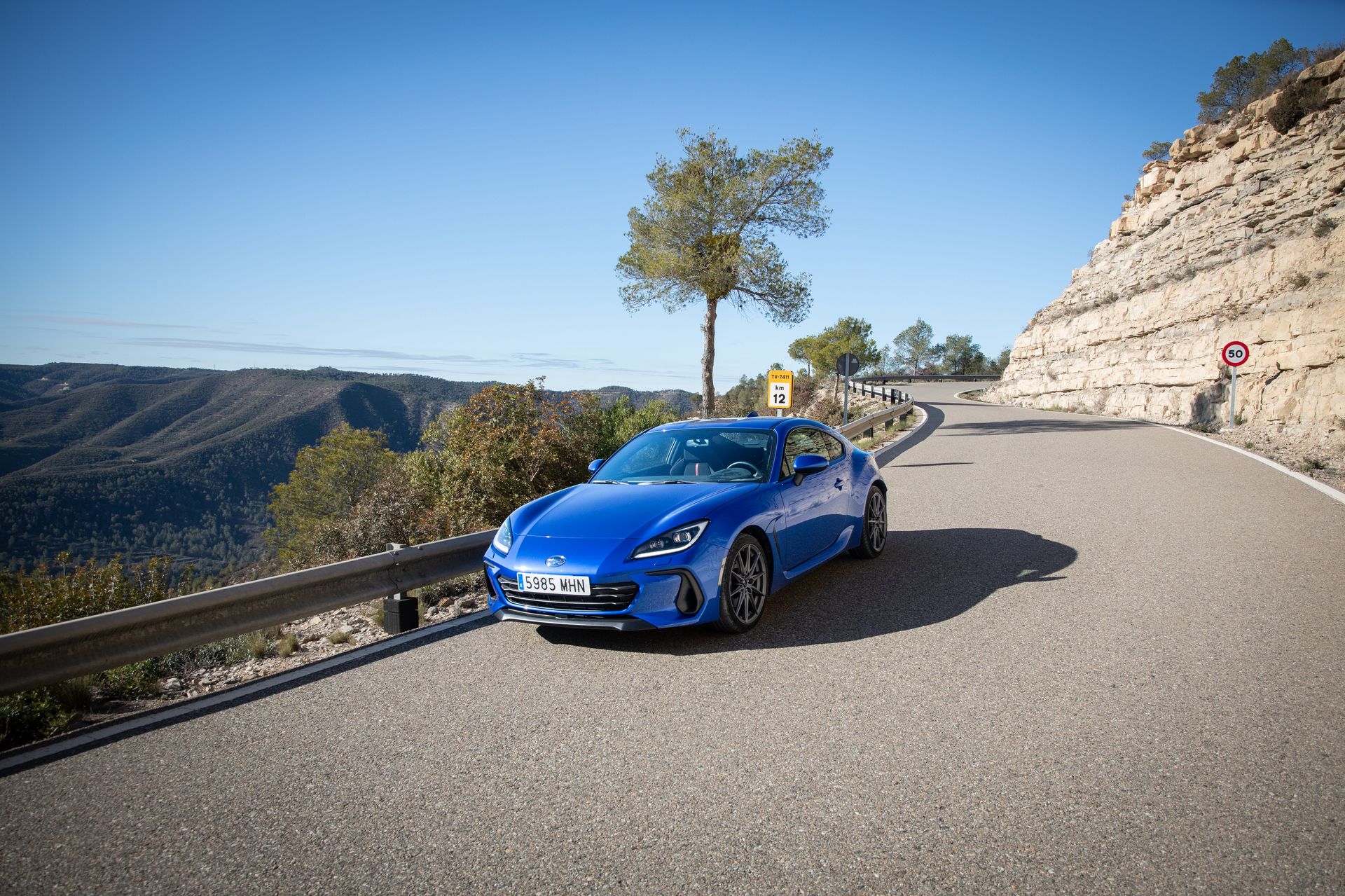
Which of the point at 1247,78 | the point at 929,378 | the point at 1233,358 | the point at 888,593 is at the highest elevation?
the point at 1247,78

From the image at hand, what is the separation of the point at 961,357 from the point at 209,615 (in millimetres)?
117281

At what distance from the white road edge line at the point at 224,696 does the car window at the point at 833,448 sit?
3213 mm

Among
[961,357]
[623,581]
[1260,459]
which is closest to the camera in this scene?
[623,581]

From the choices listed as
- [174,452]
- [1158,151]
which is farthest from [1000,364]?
[174,452]

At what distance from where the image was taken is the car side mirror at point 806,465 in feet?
18.9

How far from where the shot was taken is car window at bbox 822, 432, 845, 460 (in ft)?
22.4

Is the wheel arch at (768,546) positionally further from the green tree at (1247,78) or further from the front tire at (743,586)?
the green tree at (1247,78)

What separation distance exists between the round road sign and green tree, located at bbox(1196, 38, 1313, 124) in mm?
25241

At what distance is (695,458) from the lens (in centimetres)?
611

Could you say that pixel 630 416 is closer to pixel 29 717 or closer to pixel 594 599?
pixel 594 599

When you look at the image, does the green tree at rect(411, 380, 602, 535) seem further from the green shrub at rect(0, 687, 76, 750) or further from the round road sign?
the round road sign

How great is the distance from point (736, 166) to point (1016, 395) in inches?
882

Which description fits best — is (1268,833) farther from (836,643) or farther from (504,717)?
(504,717)

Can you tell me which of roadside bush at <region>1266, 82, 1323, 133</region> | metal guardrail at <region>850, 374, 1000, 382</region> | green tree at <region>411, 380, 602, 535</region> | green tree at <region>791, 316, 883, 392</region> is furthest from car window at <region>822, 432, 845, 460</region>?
green tree at <region>791, 316, 883, 392</region>
